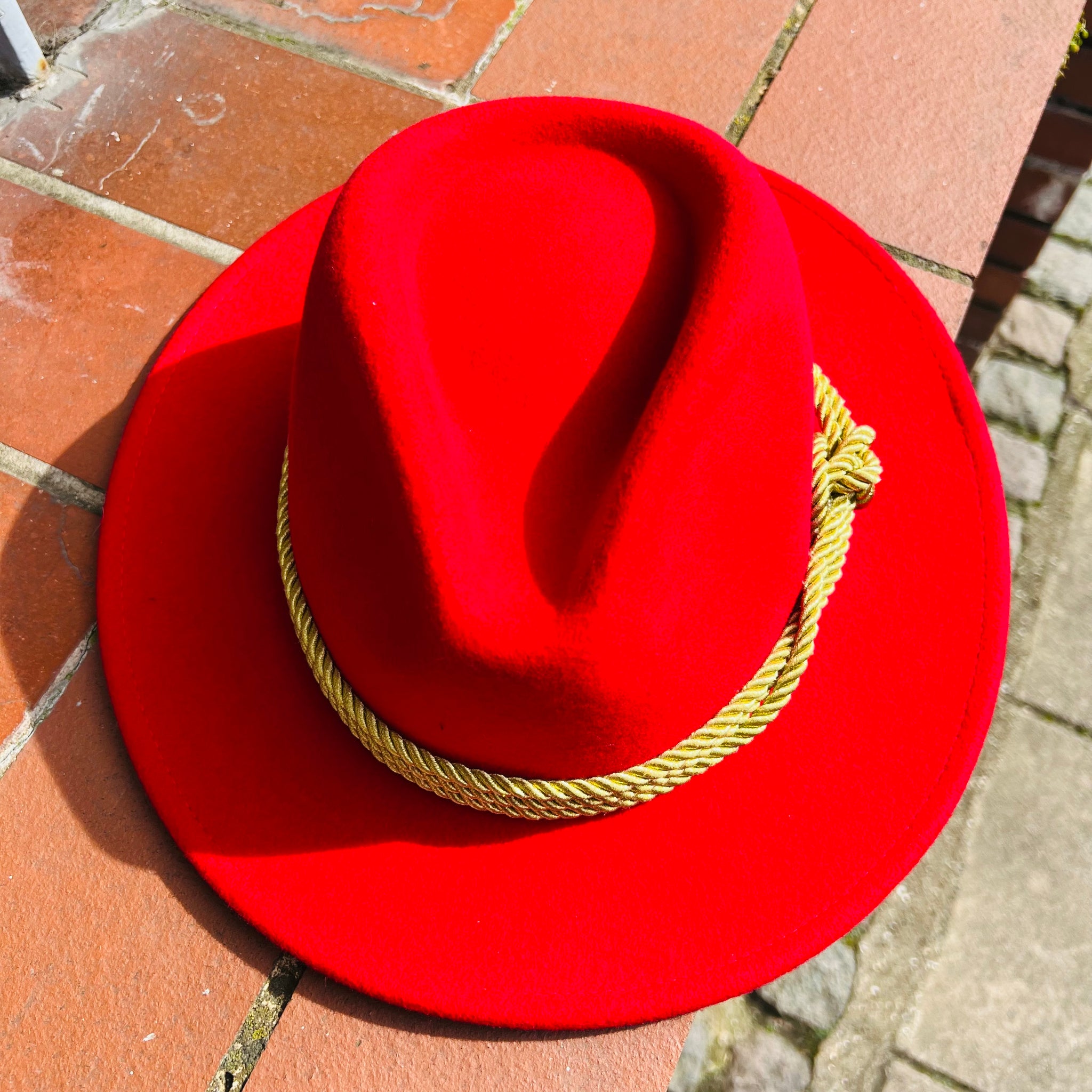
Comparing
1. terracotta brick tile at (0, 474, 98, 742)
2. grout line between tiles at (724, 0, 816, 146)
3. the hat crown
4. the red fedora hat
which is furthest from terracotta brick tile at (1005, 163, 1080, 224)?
terracotta brick tile at (0, 474, 98, 742)

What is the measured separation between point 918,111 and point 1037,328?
3.90 feet

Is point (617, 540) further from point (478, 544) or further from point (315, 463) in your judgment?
point (315, 463)

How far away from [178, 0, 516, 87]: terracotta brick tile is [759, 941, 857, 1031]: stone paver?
1642mm

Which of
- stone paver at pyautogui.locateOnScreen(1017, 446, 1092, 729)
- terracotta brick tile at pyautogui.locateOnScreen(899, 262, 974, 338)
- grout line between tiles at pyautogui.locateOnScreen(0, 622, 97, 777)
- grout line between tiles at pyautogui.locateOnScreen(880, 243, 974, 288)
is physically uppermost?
grout line between tiles at pyautogui.locateOnScreen(880, 243, 974, 288)

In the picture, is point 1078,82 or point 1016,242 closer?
point 1078,82

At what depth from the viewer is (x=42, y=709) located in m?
1.05

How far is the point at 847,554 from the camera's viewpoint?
3.44 ft

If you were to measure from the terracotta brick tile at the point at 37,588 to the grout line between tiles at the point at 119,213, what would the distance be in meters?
0.38

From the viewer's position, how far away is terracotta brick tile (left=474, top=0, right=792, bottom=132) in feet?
4.78

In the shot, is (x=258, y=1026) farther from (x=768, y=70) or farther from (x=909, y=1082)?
(x=768, y=70)

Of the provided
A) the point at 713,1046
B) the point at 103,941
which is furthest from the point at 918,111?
the point at 713,1046

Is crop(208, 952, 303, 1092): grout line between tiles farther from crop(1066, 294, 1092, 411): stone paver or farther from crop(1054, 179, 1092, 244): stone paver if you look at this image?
crop(1054, 179, 1092, 244): stone paver

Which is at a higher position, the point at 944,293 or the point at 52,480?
the point at 944,293

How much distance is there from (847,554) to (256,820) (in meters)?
0.66
